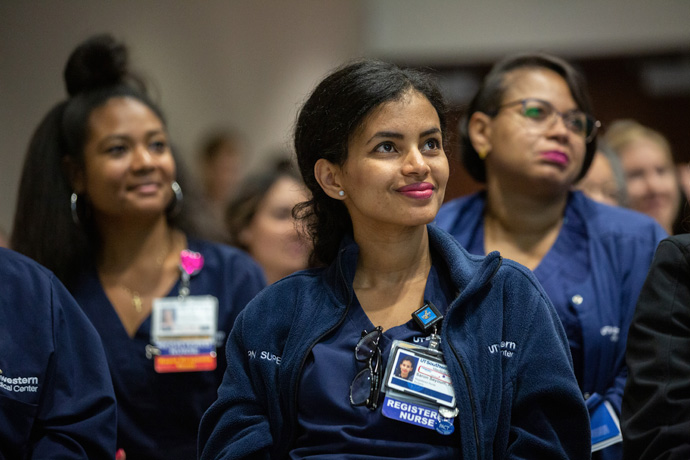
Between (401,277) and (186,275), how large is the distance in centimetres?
115

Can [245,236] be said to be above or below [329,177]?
below

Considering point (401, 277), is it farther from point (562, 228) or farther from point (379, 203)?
point (562, 228)

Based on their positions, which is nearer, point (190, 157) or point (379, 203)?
point (379, 203)

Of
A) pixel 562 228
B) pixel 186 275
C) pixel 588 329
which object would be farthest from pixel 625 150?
pixel 186 275

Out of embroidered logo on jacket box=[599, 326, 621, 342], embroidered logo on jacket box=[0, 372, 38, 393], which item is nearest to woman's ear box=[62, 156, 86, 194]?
embroidered logo on jacket box=[0, 372, 38, 393]

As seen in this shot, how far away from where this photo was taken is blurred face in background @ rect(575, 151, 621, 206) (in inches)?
145

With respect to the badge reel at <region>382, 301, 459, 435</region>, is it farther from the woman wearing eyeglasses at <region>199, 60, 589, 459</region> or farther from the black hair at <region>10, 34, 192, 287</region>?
the black hair at <region>10, 34, 192, 287</region>

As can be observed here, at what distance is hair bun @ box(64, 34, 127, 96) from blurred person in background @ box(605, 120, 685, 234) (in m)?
2.61

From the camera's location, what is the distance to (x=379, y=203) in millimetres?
1953

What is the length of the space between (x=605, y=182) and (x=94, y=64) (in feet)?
7.73

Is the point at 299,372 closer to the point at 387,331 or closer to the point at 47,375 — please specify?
the point at 387,331

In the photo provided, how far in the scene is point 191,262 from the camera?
2.96 m

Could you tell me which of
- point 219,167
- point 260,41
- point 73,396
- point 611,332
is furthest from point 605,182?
point 260,41

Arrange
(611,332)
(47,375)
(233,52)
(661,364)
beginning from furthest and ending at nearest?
(233,52)
(611,332)
(47,375)
(661,364)
